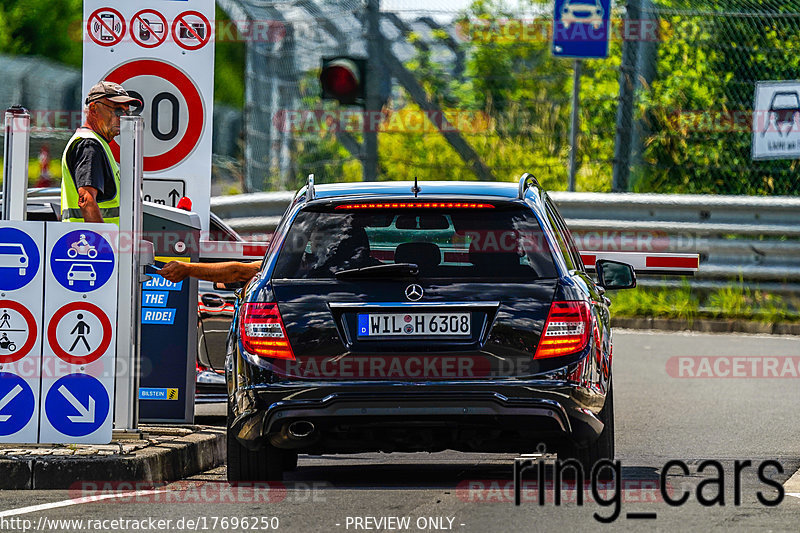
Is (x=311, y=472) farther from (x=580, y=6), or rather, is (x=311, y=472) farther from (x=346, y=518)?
(x=580, y=6)

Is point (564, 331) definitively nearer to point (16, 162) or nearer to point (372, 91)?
point (16, 162)

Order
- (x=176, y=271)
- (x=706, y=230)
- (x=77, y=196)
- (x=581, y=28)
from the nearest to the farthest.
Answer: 1. (x=77, y=196)
2. (x=176, y=271)
3. (x=706, y=230)
4. (x=581, y=28)

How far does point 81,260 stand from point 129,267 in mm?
324

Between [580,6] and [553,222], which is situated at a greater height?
[580,6]

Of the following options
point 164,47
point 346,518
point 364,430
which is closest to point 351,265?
point 364,430

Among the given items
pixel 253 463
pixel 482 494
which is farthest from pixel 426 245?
pixel 253 463

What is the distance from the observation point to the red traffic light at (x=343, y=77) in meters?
17.6

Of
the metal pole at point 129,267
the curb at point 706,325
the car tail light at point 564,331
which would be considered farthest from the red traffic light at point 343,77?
the car tail light at point 564,331

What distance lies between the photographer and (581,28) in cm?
1805

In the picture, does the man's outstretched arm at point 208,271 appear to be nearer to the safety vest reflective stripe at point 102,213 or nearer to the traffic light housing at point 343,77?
the safety vest reflective stripe at point 102,213

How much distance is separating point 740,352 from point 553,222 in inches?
288

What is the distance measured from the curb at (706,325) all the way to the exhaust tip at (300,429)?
9805 millimetres

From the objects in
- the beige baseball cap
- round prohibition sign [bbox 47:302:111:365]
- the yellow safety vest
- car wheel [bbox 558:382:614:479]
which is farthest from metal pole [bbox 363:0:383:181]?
car wheel [bbox 558:382:614:479]

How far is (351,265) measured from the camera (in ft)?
25.2
